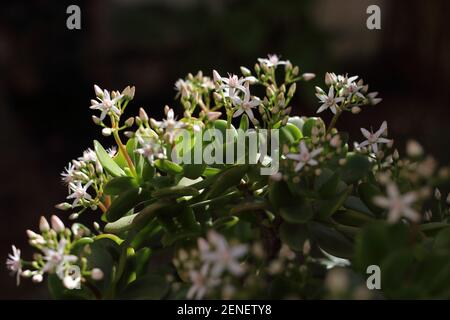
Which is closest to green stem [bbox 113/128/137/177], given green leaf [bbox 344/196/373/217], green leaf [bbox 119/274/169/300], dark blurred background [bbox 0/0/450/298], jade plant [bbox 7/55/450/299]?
jade plant [bbox 7/55/450/299]

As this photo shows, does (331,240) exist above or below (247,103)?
below

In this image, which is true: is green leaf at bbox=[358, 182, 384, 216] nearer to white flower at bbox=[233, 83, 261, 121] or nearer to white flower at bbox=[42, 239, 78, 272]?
white flower at bbox=[233, 83, 261, 121]

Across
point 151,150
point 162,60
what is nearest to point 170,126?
point 151,150

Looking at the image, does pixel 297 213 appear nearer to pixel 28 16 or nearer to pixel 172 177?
pixel 172 177

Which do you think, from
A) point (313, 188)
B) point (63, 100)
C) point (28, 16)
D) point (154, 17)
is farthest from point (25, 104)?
point (313, 188)

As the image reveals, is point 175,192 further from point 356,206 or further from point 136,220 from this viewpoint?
point 356,206

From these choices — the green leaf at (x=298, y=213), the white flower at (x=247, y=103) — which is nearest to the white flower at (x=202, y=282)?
the green leaf at (x=298, y=213)

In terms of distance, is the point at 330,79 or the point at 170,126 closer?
the point at 170,126

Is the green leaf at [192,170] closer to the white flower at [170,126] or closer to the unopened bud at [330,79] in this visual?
the white flower at [170,126]
